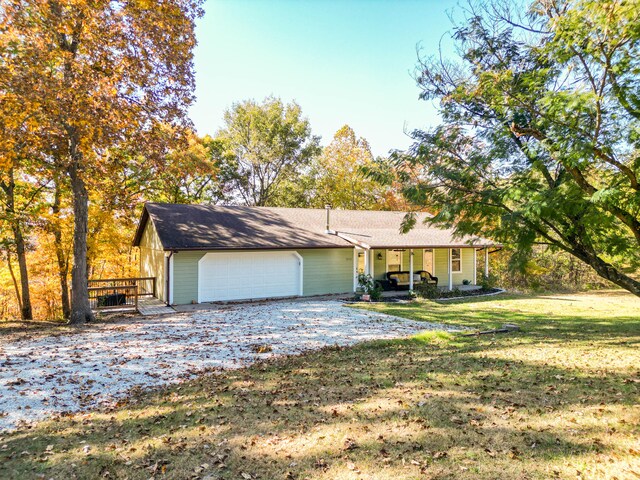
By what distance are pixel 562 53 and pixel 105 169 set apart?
12.9m

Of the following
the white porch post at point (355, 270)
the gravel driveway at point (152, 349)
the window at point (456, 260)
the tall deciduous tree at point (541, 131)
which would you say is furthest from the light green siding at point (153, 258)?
the window at point (456, 260)

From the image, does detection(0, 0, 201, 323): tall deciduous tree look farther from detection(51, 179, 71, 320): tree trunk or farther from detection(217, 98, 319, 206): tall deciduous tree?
detection(217, 98, 319, 206): tall deciduous tree

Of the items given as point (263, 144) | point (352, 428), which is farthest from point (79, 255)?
point (263, 144)

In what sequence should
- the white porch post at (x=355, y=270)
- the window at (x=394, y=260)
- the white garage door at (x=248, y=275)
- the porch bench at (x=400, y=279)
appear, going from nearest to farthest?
the white garage door at (x=248, y=275) → the white porch post at (x=355, y=270) → the porch bench at (x=400, y=279) → the window at (x=394, y=260)

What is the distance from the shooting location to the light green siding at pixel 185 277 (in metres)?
13.9

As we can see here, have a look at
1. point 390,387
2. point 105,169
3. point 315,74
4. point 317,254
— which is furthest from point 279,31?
point 390,387

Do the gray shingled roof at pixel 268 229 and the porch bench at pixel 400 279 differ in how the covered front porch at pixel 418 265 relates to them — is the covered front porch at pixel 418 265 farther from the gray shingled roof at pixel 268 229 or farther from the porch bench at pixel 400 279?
the gray shingled roof at pixel 268 229

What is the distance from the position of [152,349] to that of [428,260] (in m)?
15.9

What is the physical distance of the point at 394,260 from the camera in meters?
19.4

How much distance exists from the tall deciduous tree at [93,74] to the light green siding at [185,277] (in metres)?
2.94

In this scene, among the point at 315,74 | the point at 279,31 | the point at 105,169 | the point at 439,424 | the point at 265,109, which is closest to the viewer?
the point at 439,424

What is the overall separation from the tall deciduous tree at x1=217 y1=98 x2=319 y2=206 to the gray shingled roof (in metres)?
11.9

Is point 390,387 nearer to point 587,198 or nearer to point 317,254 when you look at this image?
point 587,198

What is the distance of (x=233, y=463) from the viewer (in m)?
3.49
